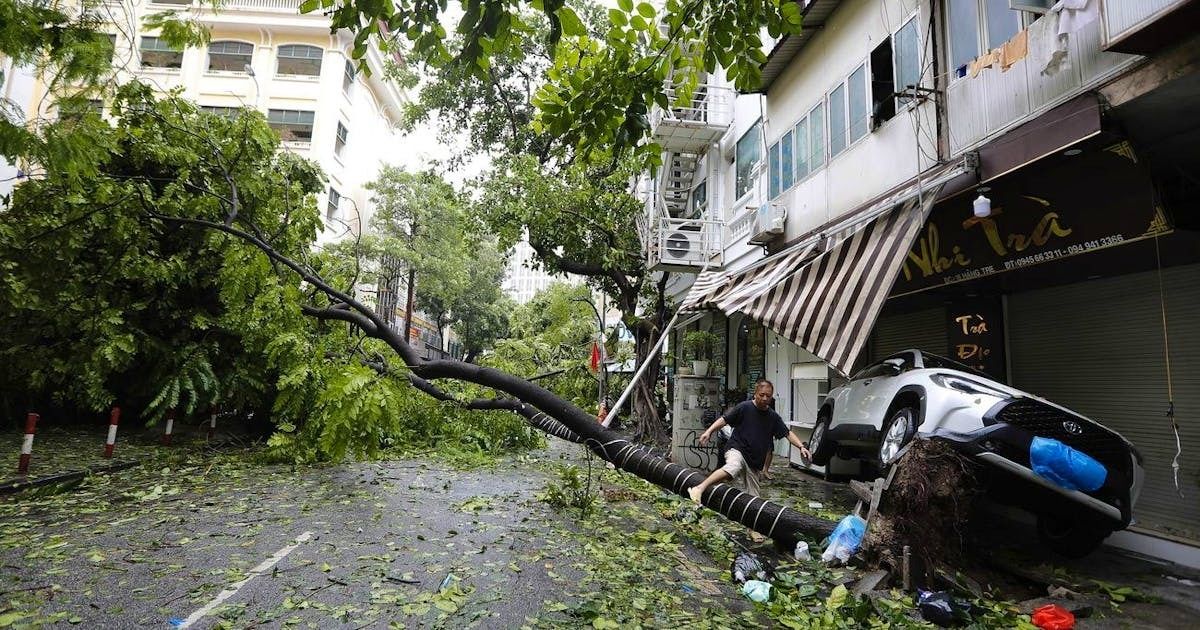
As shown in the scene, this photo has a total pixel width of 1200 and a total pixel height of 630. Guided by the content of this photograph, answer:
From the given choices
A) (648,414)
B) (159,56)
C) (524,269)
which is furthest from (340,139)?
(648,414)

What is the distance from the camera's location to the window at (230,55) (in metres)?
26.9

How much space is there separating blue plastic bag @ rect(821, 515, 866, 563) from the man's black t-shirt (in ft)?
5.01

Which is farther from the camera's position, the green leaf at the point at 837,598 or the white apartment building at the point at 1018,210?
the white apartment building at the point at 1018,210

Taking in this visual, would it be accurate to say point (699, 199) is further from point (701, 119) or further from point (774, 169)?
point (774, 169)

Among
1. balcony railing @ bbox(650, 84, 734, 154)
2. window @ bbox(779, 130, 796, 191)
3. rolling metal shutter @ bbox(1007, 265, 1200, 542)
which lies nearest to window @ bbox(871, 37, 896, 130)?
window @ bbox(779, 130, 796, 191)

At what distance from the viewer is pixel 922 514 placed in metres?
4.55

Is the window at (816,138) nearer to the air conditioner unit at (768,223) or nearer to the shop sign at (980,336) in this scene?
the air conditioner unit at (768,223)

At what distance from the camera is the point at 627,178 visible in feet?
53.2

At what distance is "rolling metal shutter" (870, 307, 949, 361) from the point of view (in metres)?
8.80

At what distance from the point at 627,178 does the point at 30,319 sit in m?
12.9

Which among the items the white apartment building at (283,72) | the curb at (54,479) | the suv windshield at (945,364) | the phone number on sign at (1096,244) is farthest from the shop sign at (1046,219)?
the white apartment building at (283,72)

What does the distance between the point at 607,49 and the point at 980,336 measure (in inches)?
254

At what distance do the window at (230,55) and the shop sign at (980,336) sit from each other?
30.9m

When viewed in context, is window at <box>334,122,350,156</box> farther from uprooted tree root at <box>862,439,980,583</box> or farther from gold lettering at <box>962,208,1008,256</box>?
uprooted tree root at <box>862,439,980,583</box>
